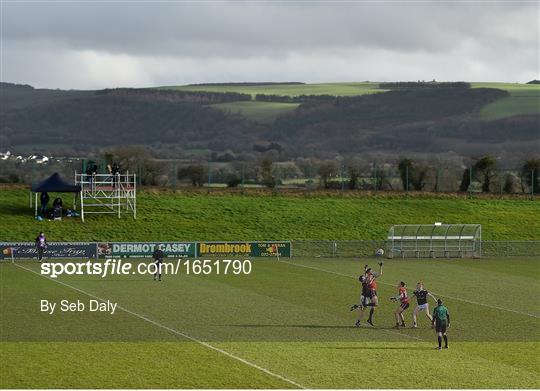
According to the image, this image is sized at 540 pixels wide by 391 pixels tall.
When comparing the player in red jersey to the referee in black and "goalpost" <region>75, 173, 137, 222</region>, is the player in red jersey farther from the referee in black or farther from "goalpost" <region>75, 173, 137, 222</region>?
"goalpost" <region>75, 173, 137, 222</region>

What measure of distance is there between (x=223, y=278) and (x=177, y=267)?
6.72m

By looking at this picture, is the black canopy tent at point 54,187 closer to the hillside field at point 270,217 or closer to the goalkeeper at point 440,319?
the hillside field at point 270,217

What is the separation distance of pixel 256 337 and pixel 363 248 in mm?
35516

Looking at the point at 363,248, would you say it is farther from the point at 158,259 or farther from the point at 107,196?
the point at 158,259

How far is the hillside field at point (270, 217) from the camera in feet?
229

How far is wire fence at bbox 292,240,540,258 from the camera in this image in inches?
2608

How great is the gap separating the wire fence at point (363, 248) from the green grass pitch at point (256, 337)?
1432 centimetres

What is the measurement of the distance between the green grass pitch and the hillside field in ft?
60.1

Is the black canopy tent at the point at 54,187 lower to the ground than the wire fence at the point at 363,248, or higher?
higher

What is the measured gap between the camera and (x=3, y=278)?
162 ft

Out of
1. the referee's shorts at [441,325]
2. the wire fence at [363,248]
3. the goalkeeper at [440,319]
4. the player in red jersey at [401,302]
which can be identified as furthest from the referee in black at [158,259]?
the referee's shorts at [441,325]

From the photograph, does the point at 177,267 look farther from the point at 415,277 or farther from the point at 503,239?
the point at 503,239

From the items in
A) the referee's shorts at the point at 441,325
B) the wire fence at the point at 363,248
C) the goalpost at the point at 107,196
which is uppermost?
the goalpost at the point at 107,196

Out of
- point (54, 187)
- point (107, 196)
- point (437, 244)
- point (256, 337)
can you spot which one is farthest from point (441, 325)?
point (107, 196)
